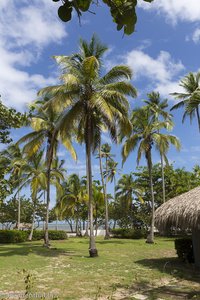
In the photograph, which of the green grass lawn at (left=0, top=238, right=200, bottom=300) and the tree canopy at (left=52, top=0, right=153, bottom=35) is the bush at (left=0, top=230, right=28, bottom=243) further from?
Answer: the tree canopy at (left=52, top=0, right=153, bottom=35)

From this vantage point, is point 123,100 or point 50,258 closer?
point 50,258

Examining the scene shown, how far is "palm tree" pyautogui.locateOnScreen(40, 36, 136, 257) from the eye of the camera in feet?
52.9

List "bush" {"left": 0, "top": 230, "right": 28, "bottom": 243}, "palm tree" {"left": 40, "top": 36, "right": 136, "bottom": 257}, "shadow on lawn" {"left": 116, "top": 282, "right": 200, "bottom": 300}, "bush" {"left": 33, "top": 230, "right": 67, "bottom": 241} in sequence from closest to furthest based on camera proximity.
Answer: "shadow on lawn" {"left": 116, "top": 282, "right": 200, "bottom": 300} → "palm tree" {"left": 40, "top": 36, "right": 136, "bottom": 257} → "bush" {"left": 0, "top": 230, "right": 28, "bottom": 243} → "bush" {"left": 33, "top": 230, "right": 67, "bottom": 241}

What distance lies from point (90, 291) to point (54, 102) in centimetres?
945

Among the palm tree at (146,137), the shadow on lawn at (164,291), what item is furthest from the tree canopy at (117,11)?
the palm tree at (146,137)

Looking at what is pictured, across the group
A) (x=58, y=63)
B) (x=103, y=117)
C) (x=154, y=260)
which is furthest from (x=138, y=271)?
(x=58, y=63)

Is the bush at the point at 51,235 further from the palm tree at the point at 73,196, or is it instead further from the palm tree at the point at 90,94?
the palm tree at the point at 90,94

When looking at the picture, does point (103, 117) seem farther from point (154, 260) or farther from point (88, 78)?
point (154, 260)

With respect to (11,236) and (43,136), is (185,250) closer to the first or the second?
(43,136)

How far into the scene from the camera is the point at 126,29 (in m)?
1.72

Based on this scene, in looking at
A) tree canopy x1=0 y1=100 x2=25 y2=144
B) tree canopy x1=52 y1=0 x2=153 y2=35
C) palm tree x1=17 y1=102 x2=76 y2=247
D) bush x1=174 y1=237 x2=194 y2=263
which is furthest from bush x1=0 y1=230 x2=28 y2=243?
tree canopy x1=52 y1=0 x2=153 y2=35

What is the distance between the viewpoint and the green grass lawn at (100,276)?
934cm

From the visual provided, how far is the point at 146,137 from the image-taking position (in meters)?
24.1

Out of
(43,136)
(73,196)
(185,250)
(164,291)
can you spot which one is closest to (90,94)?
(43,136)
